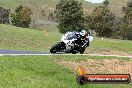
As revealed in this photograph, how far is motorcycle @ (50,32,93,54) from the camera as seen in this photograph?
3012 centimetres

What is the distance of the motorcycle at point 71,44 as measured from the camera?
30.1 meters

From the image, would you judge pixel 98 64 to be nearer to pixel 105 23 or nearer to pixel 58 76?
pixel 58 76

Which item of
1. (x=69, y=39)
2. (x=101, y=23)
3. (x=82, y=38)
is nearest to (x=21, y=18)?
(x=101, y=23)

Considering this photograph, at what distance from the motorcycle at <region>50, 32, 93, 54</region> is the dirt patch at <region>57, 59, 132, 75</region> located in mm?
4207

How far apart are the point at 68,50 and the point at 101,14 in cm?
8783

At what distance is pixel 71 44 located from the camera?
99.9ft

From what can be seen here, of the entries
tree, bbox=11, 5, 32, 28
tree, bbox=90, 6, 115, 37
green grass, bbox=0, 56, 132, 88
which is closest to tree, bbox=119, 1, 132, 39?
tree, bbox=90, 6, 115, 37

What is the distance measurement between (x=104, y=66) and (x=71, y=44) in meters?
5.98

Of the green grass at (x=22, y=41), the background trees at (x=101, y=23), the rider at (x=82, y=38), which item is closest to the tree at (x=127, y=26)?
the background trees at (x=101, y=23)

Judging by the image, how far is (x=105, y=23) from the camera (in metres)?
112

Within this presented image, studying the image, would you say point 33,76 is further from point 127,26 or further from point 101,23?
point 127,26

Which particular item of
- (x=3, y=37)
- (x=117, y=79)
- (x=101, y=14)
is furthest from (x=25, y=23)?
(x=117, y=79)

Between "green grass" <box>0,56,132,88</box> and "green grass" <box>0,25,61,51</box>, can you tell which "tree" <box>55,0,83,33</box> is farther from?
"green grass" <box>0,56,132,88</box>

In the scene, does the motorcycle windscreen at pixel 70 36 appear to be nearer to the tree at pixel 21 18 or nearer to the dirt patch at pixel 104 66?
the dirt patch at pixel 104 66
